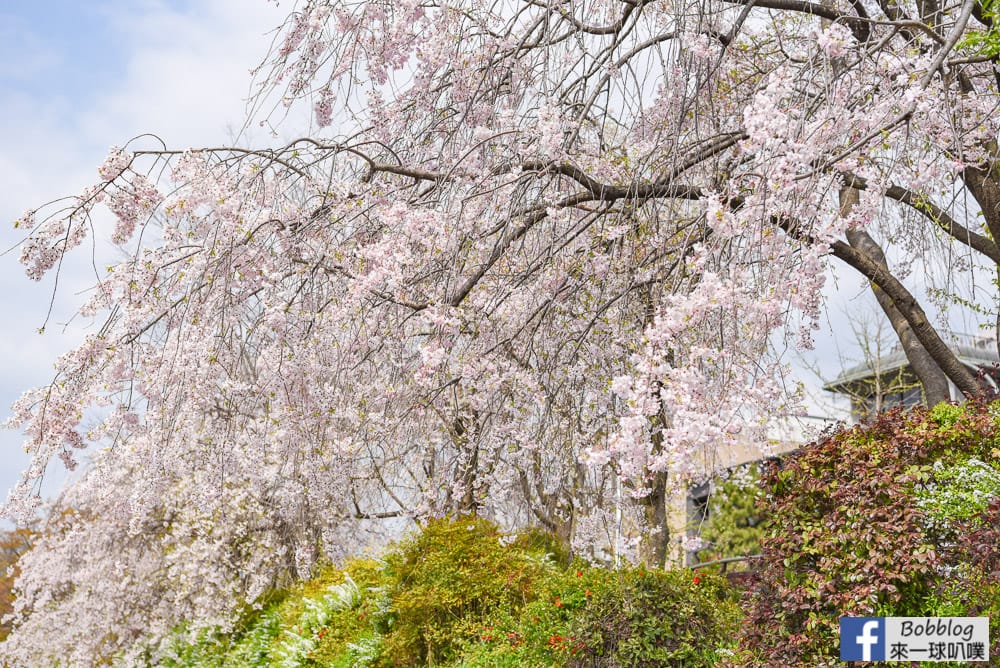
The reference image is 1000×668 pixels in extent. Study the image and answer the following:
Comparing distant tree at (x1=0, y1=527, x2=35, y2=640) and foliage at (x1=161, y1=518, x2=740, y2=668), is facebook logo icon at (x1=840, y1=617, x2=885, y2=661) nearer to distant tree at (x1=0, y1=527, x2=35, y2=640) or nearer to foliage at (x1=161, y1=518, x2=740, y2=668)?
foliage at (x1=161, y1=518, x2=740, y2=668)

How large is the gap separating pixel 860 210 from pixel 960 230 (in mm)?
2092

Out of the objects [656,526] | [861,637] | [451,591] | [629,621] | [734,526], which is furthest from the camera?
[734,526]

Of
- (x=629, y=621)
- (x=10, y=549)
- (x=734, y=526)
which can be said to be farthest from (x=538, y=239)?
(x=10, y=549)

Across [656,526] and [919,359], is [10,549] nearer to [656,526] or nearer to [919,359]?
[656,526]

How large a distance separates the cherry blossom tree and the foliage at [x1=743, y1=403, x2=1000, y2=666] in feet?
1.38

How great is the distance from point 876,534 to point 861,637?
387mm

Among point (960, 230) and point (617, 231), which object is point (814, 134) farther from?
point (960, 230)

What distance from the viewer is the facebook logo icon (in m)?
3.26

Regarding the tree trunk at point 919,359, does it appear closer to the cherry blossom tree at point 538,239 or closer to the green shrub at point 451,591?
the cherry blossom tree at point 538,239

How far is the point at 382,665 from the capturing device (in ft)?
19.3

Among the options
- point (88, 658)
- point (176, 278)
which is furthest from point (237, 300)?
point (88, 658)

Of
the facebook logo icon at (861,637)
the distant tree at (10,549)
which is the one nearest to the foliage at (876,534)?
the facebook logo icon at (861,637)

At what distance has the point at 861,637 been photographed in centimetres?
327

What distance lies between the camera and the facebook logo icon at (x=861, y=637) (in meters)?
3.26
